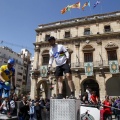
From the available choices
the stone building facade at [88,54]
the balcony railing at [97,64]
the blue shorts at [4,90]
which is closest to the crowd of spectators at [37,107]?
the blue shorts at [4,90]

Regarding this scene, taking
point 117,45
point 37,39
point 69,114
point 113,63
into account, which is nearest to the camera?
point 69,114

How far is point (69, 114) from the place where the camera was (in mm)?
4035

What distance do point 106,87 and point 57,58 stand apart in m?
16.6

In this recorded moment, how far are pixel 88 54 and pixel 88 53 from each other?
0.14 meters

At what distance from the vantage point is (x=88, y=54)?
21.9 m

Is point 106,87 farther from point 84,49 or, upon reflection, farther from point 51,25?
point 51,25

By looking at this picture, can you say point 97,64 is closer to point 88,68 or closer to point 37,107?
point 88,68

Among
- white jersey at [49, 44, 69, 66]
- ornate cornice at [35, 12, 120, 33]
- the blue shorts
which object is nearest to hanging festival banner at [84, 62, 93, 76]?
ornate cornice at [35, 12, 120, 33]

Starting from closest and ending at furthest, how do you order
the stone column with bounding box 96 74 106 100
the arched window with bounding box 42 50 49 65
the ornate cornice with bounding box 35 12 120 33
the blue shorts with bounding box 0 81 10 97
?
the blue shorts with bounding box 0 81 10 97 → the stone column with bounding box 96 74 106 100 → the ornate cornice with bounding box 35 12 120 33 → the arched window with bounding box 42 50 49 65

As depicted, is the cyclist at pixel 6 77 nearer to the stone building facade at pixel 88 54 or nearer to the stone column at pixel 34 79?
the stone building facade at pixel 88 54

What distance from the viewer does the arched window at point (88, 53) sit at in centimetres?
2162

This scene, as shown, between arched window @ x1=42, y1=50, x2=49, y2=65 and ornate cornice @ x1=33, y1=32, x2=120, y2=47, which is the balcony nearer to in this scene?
ornate cornice @ x1=33, y1=32, x2=120, y2=47

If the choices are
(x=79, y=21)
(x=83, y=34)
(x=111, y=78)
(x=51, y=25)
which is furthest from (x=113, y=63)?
(x=51, y=25)

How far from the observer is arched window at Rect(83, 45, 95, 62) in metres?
21.6
